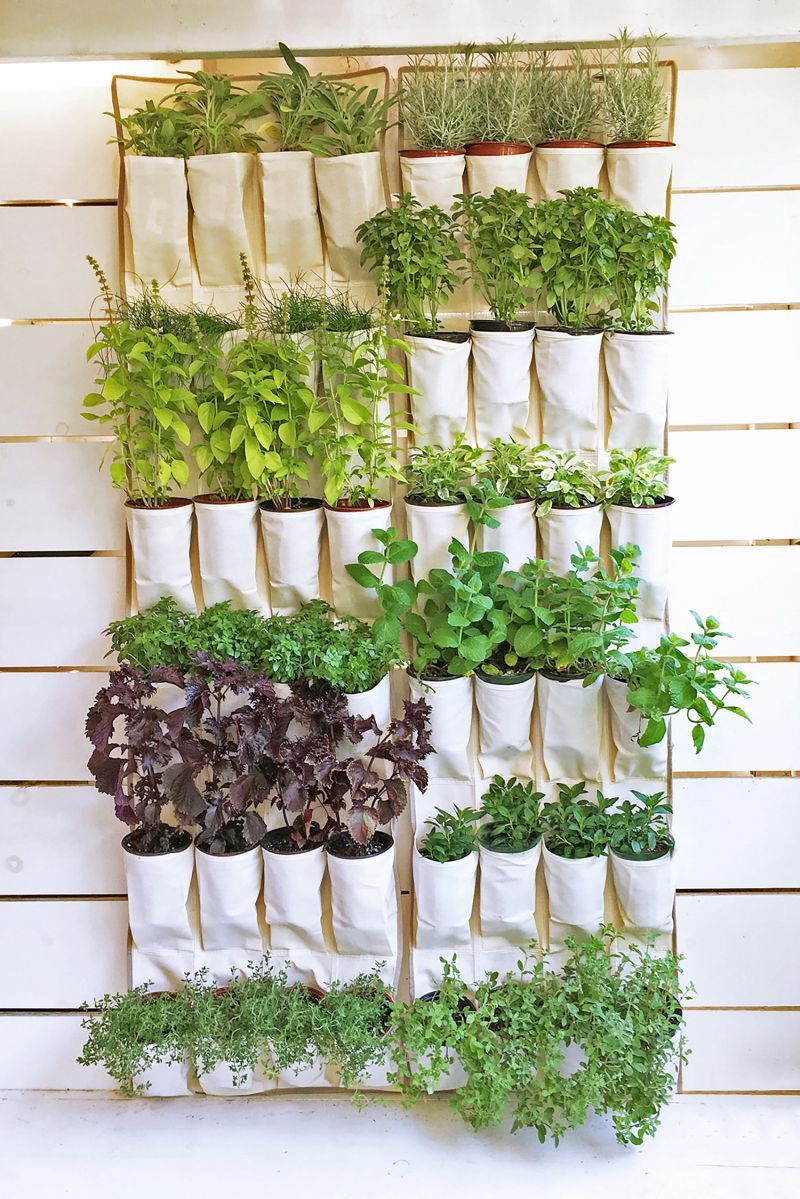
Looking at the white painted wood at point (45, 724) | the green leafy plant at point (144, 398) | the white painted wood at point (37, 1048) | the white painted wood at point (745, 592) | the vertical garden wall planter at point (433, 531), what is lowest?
the white painted wood at point (37, 1048)

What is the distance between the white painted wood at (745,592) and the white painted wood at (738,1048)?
1.04 m

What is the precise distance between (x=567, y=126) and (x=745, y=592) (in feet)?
4.33

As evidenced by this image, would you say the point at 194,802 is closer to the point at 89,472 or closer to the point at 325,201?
the point at 89,472

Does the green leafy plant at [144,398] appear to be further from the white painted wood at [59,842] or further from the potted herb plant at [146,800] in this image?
the white painted wood at [59,842]

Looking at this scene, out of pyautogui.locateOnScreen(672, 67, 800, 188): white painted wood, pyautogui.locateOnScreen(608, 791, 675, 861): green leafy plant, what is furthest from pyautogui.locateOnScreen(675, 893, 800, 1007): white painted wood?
pyautogui.locateOnScreen(672, 67, 800, 188): white painted wood

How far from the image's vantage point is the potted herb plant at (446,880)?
105 inches

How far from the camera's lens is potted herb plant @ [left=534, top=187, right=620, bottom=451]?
2479 mm

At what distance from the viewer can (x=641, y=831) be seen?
269 centimetres

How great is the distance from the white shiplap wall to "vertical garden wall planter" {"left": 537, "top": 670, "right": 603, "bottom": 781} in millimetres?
283

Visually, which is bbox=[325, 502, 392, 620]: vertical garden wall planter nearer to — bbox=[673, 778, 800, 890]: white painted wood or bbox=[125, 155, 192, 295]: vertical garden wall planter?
bbox=[125, 155, 192, 295]: vertical garden wall planter

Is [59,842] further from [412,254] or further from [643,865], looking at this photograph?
[412,254]

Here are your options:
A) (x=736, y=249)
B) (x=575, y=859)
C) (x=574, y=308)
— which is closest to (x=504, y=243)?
(x=574, y=308)

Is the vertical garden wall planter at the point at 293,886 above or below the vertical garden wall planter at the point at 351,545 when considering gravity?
below

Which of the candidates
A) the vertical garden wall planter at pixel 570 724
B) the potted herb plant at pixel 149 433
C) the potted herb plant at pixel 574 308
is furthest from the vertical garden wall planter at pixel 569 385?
the potted herb plant at pixel 149 433
